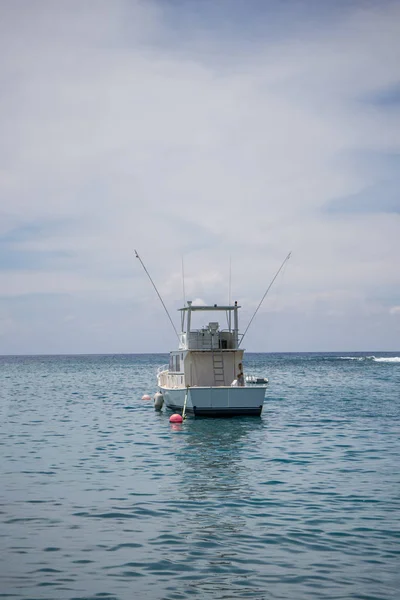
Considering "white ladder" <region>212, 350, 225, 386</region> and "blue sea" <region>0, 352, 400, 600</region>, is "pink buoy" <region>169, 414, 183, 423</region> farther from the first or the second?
"white ladder" <region>212, 350, 225, 386</region>

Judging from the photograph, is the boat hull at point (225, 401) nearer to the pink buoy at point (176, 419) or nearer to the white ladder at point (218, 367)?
the pink buoy at point (176, 419)

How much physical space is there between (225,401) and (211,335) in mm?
4053

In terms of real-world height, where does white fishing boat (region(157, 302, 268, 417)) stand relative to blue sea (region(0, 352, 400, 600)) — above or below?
above

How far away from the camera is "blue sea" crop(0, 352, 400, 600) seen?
37.9 ft

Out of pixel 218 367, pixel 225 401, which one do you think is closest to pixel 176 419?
pixel 225 401

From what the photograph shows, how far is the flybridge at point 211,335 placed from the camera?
122ft

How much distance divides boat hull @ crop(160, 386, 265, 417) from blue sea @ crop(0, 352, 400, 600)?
2.16m

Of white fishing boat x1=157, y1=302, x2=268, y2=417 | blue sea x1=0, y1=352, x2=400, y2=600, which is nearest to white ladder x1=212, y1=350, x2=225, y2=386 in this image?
white fishing boat x1=157, y1=302, x2=268, y2=417

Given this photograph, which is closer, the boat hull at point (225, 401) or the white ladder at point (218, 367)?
the boat hull at point (225, 401)

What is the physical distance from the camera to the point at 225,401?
34.8 metres

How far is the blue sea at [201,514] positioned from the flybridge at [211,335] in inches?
218

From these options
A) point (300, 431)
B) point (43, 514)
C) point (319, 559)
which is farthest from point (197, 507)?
point (300, 431)

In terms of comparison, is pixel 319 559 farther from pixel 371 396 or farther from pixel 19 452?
pixel 371 396

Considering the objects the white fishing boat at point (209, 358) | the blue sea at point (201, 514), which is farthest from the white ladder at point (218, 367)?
the blue sea at point (201, 514)
